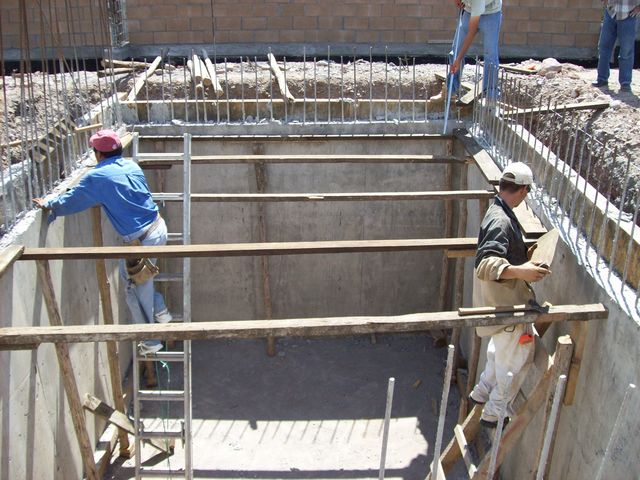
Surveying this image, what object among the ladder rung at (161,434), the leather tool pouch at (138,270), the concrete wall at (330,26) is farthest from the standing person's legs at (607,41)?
the ladder rung at (161,434)

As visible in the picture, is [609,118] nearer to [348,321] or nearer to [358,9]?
[348,321]

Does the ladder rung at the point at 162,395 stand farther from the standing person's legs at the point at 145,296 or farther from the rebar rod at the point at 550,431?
the rebar rod at the point at 550,431

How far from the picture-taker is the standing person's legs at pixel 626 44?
6996 millimetres

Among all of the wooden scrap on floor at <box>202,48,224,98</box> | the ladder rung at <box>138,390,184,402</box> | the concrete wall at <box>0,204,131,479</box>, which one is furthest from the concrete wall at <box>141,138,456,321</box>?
the ladder rung at <box>138,390,184,402</box>

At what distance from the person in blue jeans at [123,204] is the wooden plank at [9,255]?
55cm

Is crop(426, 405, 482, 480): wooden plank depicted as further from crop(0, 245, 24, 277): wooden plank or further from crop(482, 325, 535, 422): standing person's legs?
crop(0, 245, 24, 277): wooden plank

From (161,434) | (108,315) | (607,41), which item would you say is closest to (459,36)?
(607,41)

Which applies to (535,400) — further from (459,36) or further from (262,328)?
(459,36)

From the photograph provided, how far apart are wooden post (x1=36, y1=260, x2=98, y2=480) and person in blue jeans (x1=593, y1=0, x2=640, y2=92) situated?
630cm

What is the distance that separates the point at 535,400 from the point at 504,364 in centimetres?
28

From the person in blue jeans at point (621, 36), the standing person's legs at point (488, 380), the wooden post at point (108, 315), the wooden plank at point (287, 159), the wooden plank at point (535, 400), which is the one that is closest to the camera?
the wooden plank at point (535, 400)

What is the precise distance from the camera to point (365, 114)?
7285 mm

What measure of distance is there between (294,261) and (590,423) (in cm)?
419

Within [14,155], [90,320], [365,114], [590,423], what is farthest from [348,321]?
[365,114]
